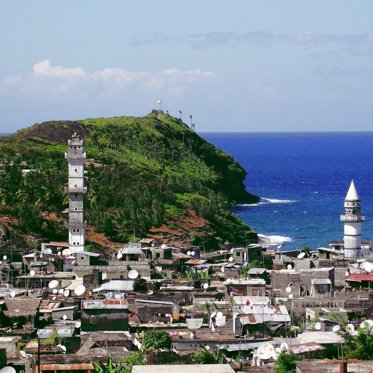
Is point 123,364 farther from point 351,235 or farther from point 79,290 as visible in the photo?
point 351,235

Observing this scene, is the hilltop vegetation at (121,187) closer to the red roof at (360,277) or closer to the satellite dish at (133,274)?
the satellite dish at (133,274)

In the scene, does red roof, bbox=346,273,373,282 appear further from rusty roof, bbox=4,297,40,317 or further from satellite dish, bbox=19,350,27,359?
satellite dish, bbox=19,350,27,359

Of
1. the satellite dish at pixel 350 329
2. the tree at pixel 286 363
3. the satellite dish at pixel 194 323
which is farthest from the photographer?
the satellite dish at pixel 194 323

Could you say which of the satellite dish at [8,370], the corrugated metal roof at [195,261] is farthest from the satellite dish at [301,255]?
the satellite dish at [8,370]

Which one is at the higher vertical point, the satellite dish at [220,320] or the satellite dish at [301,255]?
the satellite dish at [301,255]

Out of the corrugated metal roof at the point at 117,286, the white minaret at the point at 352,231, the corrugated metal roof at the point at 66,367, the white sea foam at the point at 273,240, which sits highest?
the white minaret at the point at 352,231

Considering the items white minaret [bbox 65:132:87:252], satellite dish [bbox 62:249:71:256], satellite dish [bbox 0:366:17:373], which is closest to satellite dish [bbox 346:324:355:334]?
satellite dish [bbox 0:366:17:373]

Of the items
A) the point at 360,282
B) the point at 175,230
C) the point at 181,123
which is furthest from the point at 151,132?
the point at 360,282
